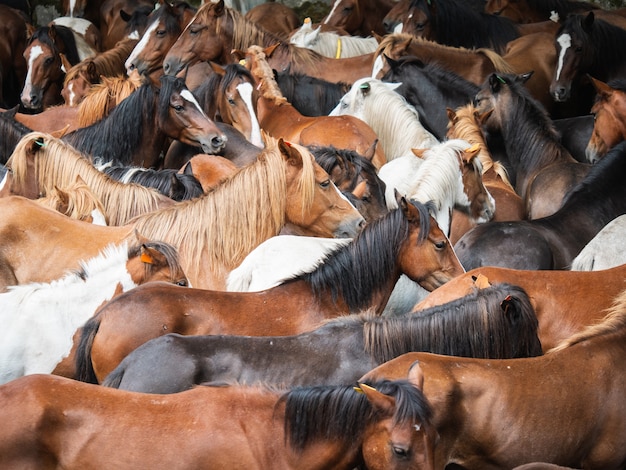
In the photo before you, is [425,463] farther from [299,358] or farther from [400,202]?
[400,202]

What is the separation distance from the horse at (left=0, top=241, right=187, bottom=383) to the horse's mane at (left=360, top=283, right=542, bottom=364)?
1415 mm

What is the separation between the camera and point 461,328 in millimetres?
5246

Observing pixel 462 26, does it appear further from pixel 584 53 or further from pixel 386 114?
pixel 386 114

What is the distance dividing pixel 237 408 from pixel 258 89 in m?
6.38

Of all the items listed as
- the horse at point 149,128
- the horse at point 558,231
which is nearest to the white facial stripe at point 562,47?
the horse at point 558,231

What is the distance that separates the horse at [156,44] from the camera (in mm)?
11352

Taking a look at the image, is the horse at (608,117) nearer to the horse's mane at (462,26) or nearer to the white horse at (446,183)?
the white horse at (446,183)

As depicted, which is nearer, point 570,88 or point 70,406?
point 70,406

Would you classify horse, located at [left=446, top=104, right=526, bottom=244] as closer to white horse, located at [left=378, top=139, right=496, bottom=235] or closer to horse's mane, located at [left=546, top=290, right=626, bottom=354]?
white horse, located at [left=378, top=139, right=496, bottom=235]

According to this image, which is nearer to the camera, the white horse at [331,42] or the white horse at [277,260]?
the white horse at [277,260]

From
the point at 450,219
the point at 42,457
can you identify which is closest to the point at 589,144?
the point at 450,219

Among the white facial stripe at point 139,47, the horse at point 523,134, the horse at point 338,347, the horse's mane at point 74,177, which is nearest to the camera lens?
the horse at point 338,347

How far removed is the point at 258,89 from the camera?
1050 centimetres

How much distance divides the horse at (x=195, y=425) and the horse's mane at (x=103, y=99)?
5.98m
